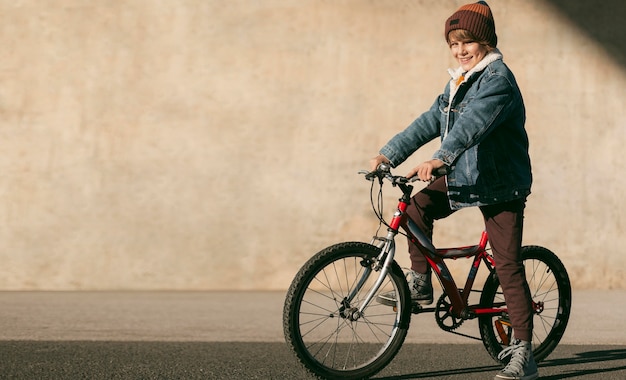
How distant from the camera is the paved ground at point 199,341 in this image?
4.44 meters

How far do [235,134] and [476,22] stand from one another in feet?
13.8

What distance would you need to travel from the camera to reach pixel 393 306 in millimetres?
4125

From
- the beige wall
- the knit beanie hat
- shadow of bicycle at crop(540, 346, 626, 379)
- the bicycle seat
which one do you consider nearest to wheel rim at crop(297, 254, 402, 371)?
the bicycle seat

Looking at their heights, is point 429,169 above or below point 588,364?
above

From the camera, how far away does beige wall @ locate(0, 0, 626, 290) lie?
7.80 metres

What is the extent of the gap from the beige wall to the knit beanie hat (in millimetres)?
3925

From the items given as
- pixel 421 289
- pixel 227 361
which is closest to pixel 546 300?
pixel 421 289

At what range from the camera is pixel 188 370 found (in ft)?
14.5

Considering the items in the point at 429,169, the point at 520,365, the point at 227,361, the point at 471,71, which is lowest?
the point at 227,361

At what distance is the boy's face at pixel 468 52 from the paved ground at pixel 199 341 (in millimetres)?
1525

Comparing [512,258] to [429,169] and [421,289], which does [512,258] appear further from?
[429,169]

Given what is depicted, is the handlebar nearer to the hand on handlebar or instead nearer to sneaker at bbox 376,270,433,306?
the hand on handlebar

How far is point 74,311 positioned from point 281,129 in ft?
8.16

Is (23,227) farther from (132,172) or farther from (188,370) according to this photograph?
(188,370)
